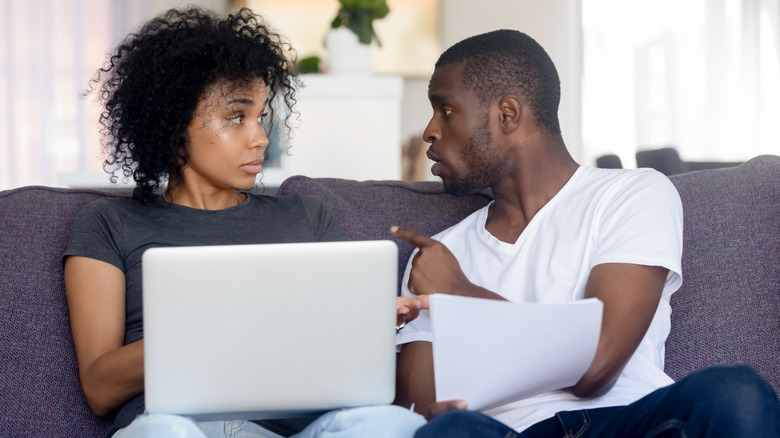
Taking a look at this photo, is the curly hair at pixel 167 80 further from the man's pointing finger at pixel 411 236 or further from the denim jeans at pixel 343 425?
the denim jeans at pixel 343 425

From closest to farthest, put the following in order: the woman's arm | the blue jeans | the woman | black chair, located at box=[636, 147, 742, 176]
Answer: the blue jeans < the woman's arm < the woman < black chair, located at box=[636, 147, 742, 176]

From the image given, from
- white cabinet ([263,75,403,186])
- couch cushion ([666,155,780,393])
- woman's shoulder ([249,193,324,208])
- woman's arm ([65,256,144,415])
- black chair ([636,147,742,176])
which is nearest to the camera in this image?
woman's arm ([65,256,144,415])

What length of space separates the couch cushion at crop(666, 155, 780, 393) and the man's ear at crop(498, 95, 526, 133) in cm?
37

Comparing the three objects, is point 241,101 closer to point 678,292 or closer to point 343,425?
point 343,425

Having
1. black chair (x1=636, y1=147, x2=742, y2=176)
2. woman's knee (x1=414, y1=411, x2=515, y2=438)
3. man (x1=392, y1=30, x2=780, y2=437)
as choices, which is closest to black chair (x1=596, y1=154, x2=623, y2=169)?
black chair (x1=636, y1=147, x2=742, y2=176)

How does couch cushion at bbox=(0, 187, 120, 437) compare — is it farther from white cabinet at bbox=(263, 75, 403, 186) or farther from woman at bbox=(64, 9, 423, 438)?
white cabinet at bbox=(263, 75, 403, 186)

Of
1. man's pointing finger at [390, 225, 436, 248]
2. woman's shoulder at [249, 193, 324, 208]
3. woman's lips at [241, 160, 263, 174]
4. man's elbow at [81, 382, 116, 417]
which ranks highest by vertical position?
woman's lips at [241, 160, 263, 174]

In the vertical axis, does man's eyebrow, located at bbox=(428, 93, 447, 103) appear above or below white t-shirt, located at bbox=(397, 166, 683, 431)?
above

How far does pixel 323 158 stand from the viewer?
254 centimetres

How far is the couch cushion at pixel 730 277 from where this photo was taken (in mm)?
1436

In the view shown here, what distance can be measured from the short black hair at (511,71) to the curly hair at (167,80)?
410mm

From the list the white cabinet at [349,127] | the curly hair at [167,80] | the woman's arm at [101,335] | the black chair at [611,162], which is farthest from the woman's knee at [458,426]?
the white cabinet at [349,127]

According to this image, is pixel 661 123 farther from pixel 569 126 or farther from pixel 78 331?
pixel 78 331

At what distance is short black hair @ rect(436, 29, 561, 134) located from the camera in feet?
4.94
